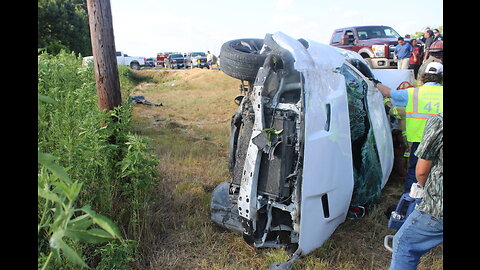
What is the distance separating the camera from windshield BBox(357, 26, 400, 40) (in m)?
13.0

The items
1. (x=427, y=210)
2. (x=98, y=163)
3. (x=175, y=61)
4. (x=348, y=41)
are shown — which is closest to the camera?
(x=427, y=210)

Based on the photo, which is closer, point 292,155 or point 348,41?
point 292,155

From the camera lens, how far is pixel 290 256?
2.99 metres

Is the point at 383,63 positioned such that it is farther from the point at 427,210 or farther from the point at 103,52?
the point at 427,210

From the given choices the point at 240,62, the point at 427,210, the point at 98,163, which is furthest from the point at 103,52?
the point at 427,210

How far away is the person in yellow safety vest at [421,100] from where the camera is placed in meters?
3.53

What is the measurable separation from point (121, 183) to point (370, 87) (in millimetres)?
2734

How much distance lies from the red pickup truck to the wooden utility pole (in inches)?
377

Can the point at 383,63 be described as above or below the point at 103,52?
below

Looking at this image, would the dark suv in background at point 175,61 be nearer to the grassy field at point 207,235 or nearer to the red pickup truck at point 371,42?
the red pickup truck at point 371,42

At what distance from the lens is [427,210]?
219 cm

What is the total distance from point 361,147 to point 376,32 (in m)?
10.7

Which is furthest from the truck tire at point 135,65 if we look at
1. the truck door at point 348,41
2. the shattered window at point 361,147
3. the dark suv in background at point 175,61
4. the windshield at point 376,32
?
the shattered window at point 361,147

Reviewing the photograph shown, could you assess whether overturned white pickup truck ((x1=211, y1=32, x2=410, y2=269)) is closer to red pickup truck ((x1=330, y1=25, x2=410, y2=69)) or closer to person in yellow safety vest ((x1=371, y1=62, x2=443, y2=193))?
person in yellow safety vest ((x1=371, y1=62, x2=443, y2=193))
